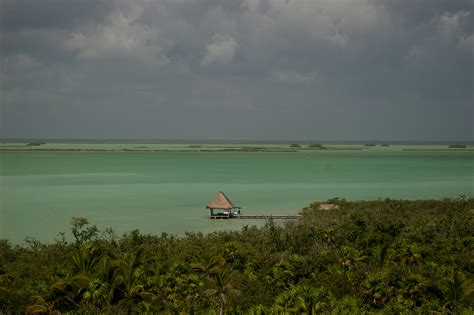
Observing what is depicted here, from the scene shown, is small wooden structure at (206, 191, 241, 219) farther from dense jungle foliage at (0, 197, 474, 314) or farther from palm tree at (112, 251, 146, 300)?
palm tree at (112, 251, 146, 300)

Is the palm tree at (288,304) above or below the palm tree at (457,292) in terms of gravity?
above

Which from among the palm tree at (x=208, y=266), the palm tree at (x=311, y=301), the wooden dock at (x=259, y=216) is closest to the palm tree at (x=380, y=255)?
the palm tree at (x=311, y=301)

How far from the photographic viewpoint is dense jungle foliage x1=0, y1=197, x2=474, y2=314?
374 inches

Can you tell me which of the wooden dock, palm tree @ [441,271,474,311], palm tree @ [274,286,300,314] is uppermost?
palm tree @ [274,286,300,314]

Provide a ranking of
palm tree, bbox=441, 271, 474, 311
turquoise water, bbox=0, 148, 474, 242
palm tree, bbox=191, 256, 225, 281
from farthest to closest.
→ turquoise water, bbox=0, 148, 474, 242
palm tree, bbox=191, 256, 225, 281
palm tree, bbox=441, 271, 474, 311

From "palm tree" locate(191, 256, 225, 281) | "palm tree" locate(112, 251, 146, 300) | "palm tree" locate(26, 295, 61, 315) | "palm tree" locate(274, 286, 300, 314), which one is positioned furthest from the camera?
"palm tree" locate(191, 256, 225, 281)

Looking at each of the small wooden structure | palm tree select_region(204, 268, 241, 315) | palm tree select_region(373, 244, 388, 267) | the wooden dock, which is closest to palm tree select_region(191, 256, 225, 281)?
palm tree select_region(204, 268, 241, 315)

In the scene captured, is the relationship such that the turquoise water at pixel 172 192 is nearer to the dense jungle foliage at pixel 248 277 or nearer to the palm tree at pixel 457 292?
the dense jungle foliage at pixel 248 277

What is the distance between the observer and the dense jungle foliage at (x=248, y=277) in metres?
9.50

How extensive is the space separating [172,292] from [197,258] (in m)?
2.70

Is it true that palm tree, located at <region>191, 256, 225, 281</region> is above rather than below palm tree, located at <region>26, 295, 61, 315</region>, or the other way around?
above

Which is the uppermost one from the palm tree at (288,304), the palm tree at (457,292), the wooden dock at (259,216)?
the palm tree at (288,304)

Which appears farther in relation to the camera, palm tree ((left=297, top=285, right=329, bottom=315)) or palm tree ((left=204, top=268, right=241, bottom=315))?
palm tree ((left=204, top=268, right=241, bottom=315))

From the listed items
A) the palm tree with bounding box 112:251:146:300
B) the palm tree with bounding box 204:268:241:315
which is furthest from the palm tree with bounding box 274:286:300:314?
the palm tree with bounding box 112:251:146:300
